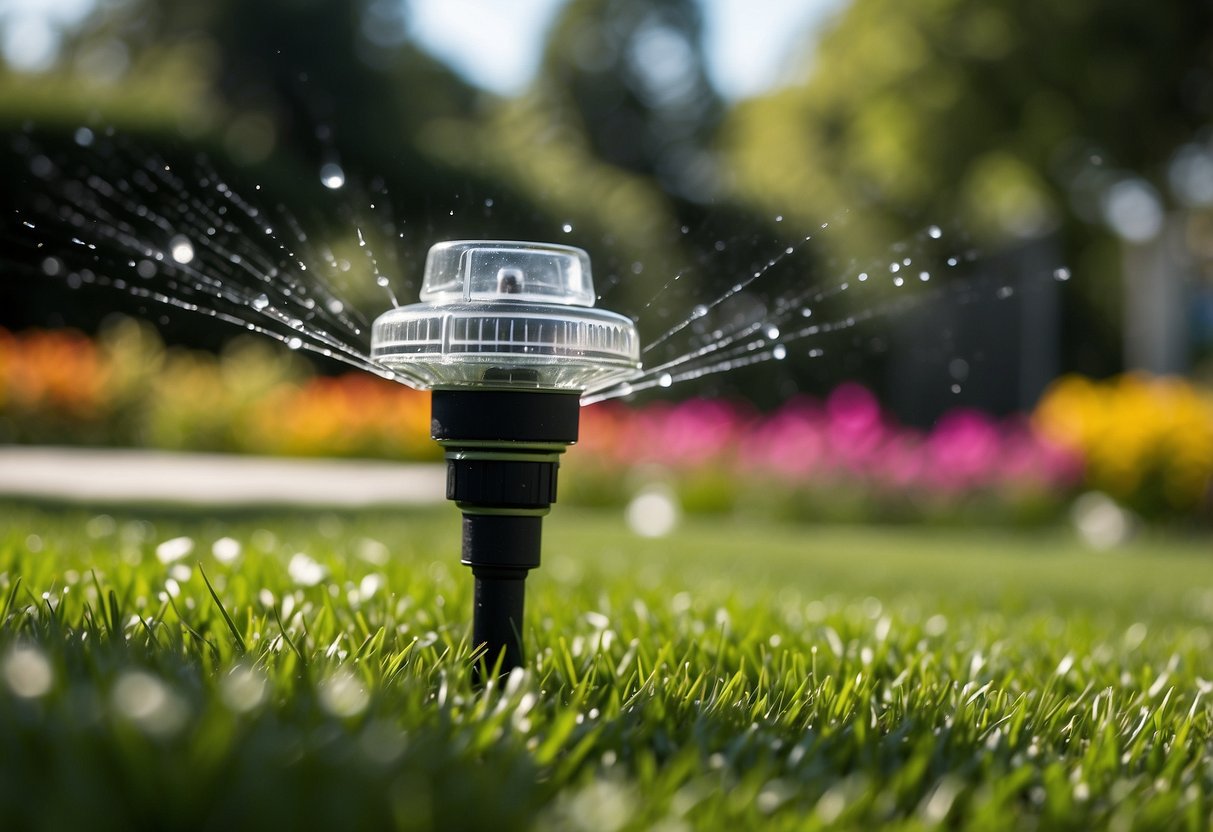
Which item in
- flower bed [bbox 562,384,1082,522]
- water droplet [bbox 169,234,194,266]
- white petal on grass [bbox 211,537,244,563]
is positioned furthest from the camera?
flower bed [bbox 562,384,1082,522]

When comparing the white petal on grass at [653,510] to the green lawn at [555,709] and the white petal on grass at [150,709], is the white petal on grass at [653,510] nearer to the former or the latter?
the green lawn at [555,709]

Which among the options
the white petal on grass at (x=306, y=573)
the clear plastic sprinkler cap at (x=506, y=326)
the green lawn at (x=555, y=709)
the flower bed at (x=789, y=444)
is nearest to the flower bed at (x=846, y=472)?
the flower bed at (x=789, y=444)

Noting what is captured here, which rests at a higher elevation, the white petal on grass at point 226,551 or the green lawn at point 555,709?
the white petal on grass at point 226,551

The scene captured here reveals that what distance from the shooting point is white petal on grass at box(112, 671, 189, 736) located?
3.23 feet

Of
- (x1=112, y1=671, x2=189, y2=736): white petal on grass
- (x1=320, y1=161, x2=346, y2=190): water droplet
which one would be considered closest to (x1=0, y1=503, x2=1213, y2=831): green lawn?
(x1=112, y1=671, x2=189, y2=736): white petal on grass

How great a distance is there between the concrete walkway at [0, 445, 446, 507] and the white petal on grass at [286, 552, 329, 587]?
394 cm

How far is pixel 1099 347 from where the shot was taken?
2205 centimetres

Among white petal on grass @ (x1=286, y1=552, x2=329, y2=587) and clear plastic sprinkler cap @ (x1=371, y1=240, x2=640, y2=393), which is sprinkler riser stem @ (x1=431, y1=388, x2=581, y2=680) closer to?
clear plastic sprinkler cap @ (x1=371, y1=240, x2=640, y2=393)

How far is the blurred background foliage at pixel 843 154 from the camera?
11164 mm

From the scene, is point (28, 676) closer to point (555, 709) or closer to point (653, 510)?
point (555, 709)

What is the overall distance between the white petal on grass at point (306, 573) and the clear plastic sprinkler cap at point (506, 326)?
2.51 feet

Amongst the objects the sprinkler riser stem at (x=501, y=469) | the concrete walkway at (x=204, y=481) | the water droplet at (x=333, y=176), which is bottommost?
the sprinkler riser stem at (x=501, y=469)

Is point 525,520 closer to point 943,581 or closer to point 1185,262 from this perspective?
point 943,581

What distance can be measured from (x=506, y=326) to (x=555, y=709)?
53 cm
